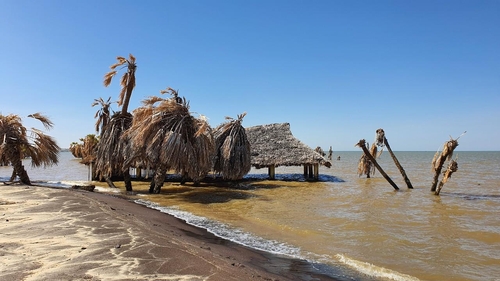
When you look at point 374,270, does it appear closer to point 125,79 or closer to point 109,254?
point 109,254

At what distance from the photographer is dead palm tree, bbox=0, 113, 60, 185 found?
12359 mm

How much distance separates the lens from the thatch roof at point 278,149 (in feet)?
63.9

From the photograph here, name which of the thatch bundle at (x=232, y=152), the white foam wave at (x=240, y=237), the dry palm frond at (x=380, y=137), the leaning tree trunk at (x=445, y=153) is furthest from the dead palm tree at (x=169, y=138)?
the leaning tree trunk at (x=445, y=153)

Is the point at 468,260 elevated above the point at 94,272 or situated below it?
below

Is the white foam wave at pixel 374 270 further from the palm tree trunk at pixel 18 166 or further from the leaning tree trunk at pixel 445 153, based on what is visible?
the palm tree trunk at pixel 18 166

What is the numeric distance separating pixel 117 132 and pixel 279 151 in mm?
10413

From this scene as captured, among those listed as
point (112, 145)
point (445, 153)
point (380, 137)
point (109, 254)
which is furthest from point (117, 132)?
point (445, 153)

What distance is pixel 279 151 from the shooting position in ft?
66.6

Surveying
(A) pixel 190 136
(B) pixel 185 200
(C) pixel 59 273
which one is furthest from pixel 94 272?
(A) pixel 190 136

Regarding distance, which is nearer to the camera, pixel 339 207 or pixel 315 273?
pixel 315 273

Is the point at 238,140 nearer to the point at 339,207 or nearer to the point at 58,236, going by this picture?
the point at 339,207

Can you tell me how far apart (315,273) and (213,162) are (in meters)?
13.0

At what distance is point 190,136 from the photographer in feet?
44.4

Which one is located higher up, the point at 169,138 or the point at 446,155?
the point at 169,138
